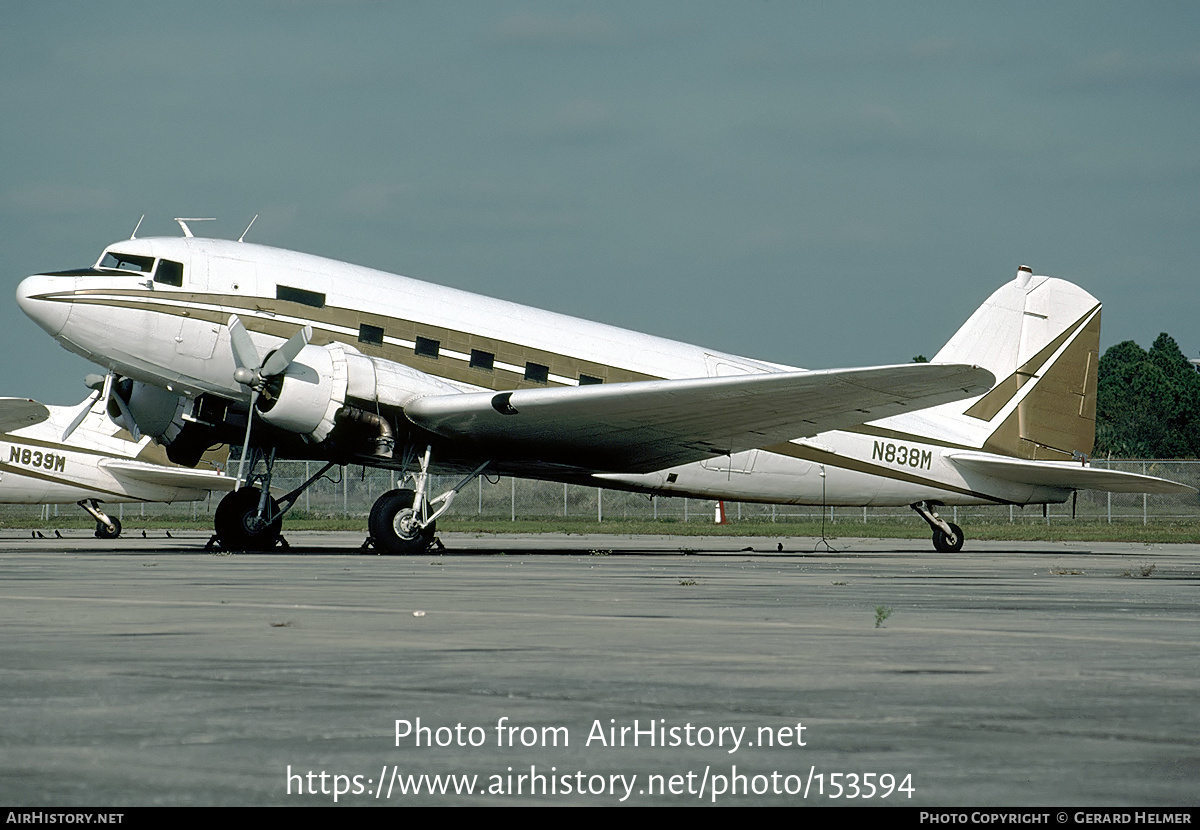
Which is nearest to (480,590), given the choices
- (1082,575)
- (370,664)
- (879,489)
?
(370,664)

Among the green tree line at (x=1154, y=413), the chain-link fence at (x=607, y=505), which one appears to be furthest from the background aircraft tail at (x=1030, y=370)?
the green tree line at (x=1154, y=413)

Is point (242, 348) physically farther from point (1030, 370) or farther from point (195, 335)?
point (1030, 370)

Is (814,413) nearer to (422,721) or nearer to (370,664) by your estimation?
(370,664)

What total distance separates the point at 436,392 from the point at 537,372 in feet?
7.35

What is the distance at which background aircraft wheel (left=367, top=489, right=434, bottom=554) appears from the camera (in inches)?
749

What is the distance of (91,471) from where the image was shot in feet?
104

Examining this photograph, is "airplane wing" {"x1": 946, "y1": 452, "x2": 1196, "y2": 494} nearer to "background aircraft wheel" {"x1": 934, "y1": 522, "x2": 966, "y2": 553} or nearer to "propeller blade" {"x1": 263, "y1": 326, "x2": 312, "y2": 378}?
"background aircraft wheel" {"x1": 934, "y1": 522, "x2": 966, "y2": 553}

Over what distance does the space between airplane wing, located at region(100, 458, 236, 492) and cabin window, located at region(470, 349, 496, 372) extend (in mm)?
13721

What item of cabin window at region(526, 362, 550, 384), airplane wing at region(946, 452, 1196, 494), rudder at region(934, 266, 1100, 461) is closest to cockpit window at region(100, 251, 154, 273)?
cabin window at region(526, 362, 550, 384)

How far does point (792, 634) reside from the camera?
24.9ft

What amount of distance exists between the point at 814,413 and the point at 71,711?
16.5 meters

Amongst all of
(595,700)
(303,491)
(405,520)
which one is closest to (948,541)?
(405,520)

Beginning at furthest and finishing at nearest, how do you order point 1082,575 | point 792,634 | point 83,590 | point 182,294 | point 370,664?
1. point 182,294
2. point 1082,575
3. point 83,590
4. point 792,634
5. point 370,664

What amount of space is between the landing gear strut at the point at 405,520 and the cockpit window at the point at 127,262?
4959mm
